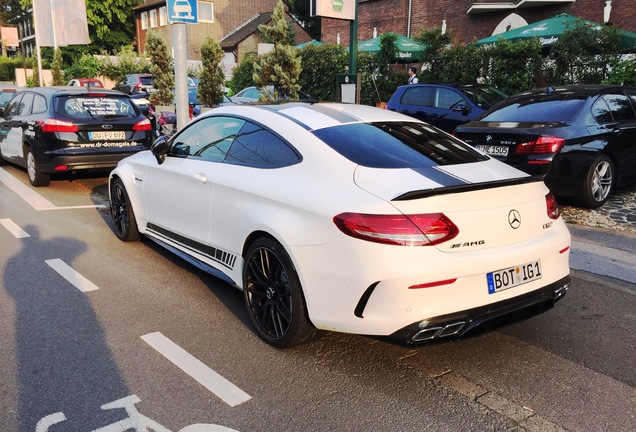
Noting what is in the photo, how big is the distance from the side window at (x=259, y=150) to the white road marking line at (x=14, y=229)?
11.3ft

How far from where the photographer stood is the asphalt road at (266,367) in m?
2.89

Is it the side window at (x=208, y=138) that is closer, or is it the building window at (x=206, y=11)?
the side window at (x=208, y=138)

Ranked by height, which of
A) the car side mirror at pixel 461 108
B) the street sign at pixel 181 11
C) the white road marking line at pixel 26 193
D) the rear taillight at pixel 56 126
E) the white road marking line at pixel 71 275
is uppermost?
the street sign at pixel 181 11

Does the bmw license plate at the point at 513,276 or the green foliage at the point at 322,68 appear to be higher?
the green foliage at the point at 322,68

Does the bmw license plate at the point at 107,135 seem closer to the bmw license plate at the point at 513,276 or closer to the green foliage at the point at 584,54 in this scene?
the bmw license plate at the point at 513,276

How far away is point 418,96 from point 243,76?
14.1 meters

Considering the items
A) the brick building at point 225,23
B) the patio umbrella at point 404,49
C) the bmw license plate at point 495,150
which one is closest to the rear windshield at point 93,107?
the bmw license plate at point 495,150

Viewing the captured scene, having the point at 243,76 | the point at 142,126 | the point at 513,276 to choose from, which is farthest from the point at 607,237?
the point at 243,76

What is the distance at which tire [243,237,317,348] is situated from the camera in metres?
3.39

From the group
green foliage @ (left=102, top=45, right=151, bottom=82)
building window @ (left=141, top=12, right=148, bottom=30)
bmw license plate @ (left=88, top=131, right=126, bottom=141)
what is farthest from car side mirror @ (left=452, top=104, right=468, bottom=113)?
building window @ (left=141, top=12, right=148, bottom=30)

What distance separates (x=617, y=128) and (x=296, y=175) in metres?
5.77

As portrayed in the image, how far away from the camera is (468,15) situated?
23516mm

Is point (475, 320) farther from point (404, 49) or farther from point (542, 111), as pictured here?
point (404, 49)

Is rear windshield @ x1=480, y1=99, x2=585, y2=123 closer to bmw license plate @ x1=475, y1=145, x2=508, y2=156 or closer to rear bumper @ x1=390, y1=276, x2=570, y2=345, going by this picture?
bmw license plate @ x1=475, y1=145, x2=508, y2=156
